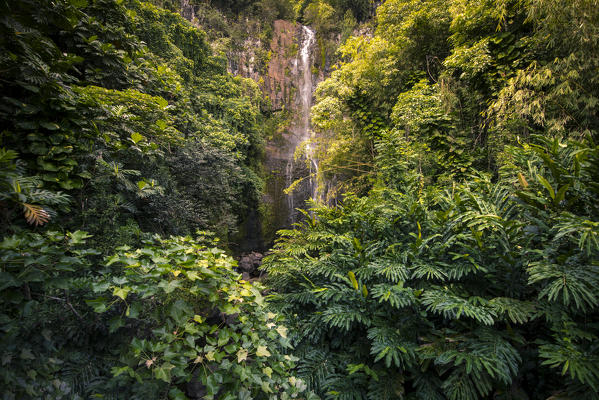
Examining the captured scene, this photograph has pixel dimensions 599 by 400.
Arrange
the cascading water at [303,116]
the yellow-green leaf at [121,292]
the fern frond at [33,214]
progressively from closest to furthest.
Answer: the yellow-green leaf at [121,292], the fern frond at [33,214], the cascading water at [303,116]

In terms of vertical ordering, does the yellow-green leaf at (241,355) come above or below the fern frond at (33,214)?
below

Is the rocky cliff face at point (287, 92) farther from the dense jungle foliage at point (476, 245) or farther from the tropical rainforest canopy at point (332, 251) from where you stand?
the dense jungle foliage at point (476, 245)

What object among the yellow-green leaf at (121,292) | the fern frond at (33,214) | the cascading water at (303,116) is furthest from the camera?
the cascading water at (303,116)

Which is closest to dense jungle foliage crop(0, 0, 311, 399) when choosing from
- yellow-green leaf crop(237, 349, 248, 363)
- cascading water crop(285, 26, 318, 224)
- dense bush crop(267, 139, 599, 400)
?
yellow-green leaf crop(237, 349, 248, 363)

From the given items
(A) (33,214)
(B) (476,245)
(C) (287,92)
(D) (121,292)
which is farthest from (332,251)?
(C) (287,92)

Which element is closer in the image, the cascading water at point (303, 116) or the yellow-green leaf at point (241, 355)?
the yellow-green leaf at point (241, 355)

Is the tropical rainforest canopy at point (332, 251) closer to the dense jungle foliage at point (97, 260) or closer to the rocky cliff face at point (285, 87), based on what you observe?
the dense jungle foliage at point (97, 260)

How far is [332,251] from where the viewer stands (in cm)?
246

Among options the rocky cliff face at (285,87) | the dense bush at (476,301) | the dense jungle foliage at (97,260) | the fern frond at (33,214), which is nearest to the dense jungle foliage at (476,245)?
the dense bush at (476,301)

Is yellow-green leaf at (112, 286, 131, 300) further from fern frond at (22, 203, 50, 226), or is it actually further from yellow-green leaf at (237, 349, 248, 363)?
fern frond at (22, 203, 50, 226)

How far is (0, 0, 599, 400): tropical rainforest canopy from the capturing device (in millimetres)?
1149

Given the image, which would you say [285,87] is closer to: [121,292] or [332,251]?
[332,251]

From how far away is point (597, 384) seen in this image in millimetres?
1148

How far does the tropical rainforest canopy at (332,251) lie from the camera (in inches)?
45.3
